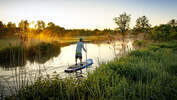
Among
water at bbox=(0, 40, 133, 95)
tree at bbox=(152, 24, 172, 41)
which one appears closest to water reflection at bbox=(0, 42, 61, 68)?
water at bbox=(0, 40, 133, 95)

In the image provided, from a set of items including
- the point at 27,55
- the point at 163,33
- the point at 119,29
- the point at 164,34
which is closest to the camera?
the point at 27,55

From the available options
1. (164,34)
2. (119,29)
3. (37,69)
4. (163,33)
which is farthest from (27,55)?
(119,29)

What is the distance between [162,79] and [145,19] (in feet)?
205

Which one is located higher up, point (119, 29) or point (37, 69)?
point (119, 29)

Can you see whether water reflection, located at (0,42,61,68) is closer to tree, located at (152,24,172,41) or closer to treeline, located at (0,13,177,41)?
treeline, located at (0,13,177,41)

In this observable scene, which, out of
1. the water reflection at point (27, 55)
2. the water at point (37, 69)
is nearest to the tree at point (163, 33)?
the water at point (37, 69)

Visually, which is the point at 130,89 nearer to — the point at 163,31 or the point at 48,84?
the point at 48,84

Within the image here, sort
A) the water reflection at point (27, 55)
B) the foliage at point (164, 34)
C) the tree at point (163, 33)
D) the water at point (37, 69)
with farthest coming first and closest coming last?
the tree at point (163, 33) < the foliage at point (164, 34) < the water reflection at point (27, 55) < the water at point (37, 69)

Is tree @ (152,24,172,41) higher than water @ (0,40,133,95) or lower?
higher

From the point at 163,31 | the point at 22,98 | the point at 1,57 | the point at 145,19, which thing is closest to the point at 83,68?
the point at 22,98

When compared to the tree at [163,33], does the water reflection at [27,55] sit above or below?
below

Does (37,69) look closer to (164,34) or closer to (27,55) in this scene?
(27,55)

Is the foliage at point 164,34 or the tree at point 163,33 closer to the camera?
the foliage at point 164,34

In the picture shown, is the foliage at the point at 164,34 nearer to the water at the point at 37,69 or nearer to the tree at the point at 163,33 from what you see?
the tree at the point at 163,33
